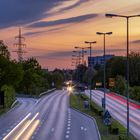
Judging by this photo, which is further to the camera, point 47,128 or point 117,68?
point 117,68

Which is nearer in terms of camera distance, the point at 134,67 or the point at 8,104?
the point at 8,104

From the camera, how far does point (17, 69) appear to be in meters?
91.2

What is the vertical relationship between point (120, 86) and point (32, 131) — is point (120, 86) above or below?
above

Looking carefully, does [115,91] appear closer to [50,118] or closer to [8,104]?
[8,104]

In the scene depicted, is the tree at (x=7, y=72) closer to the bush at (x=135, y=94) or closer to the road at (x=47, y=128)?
the road at (x=47, y=128)

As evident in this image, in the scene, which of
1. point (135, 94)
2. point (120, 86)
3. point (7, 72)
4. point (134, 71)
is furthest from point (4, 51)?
point (134, 71)

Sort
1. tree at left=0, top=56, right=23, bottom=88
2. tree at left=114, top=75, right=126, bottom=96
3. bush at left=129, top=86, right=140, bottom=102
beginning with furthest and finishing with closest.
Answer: tree at left=114, top=75, right=126, bottom=96
bush at left=129, top=86, right=140, bottom=102
tree at left=0, top=56, right=23, bottom=88

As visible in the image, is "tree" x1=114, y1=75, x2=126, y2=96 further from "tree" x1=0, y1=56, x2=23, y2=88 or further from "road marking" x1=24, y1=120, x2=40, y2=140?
"road marking" x1=24, y1=120, x2=40, y2=140

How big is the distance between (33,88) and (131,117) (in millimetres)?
71232

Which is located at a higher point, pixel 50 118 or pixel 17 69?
A: pixel 17 69

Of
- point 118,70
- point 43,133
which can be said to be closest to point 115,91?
point 118,70

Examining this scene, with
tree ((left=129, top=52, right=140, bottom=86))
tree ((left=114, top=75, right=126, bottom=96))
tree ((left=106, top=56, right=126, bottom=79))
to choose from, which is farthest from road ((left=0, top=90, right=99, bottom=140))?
tree ((left=106, top=56, right=126, bottom=79))

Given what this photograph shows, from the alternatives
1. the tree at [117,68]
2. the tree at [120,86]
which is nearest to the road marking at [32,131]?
the tree at [120,86]

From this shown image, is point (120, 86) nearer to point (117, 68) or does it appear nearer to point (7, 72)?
point (117, 68)
